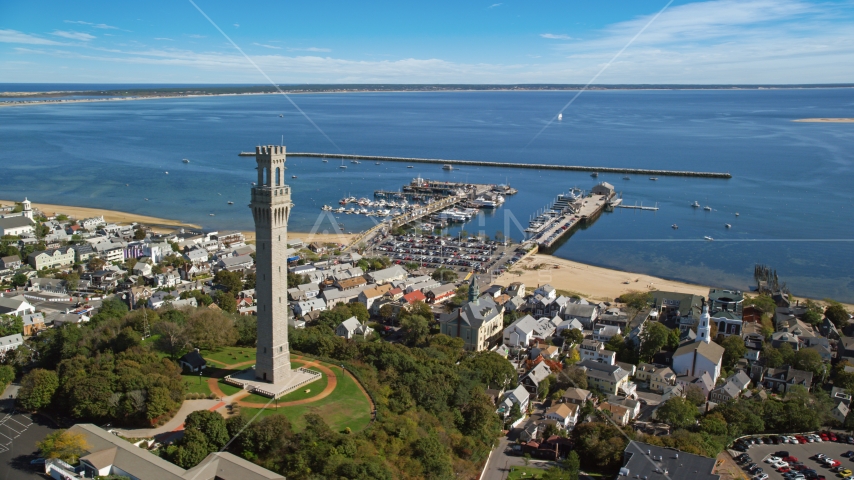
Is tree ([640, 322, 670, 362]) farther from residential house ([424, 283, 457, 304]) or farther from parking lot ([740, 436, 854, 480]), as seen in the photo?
residential house ([424, 283, 457, 304])

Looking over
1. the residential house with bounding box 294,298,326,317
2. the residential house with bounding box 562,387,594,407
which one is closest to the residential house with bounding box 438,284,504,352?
the residential house with bounding box 562,387,594,407

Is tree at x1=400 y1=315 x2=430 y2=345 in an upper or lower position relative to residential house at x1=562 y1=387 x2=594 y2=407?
upper

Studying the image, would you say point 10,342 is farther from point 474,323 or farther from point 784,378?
point 784,378

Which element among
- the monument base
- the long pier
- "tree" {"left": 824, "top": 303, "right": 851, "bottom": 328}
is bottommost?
"tree" {"left": 824, "top": 303, "right": 851, "bottom": 328}

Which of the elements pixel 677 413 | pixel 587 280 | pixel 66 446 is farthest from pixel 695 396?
pixel 66 446

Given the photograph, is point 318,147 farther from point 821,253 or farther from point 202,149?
point 821,253

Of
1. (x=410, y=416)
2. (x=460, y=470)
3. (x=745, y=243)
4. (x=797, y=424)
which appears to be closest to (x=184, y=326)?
(x=410, y=416)
